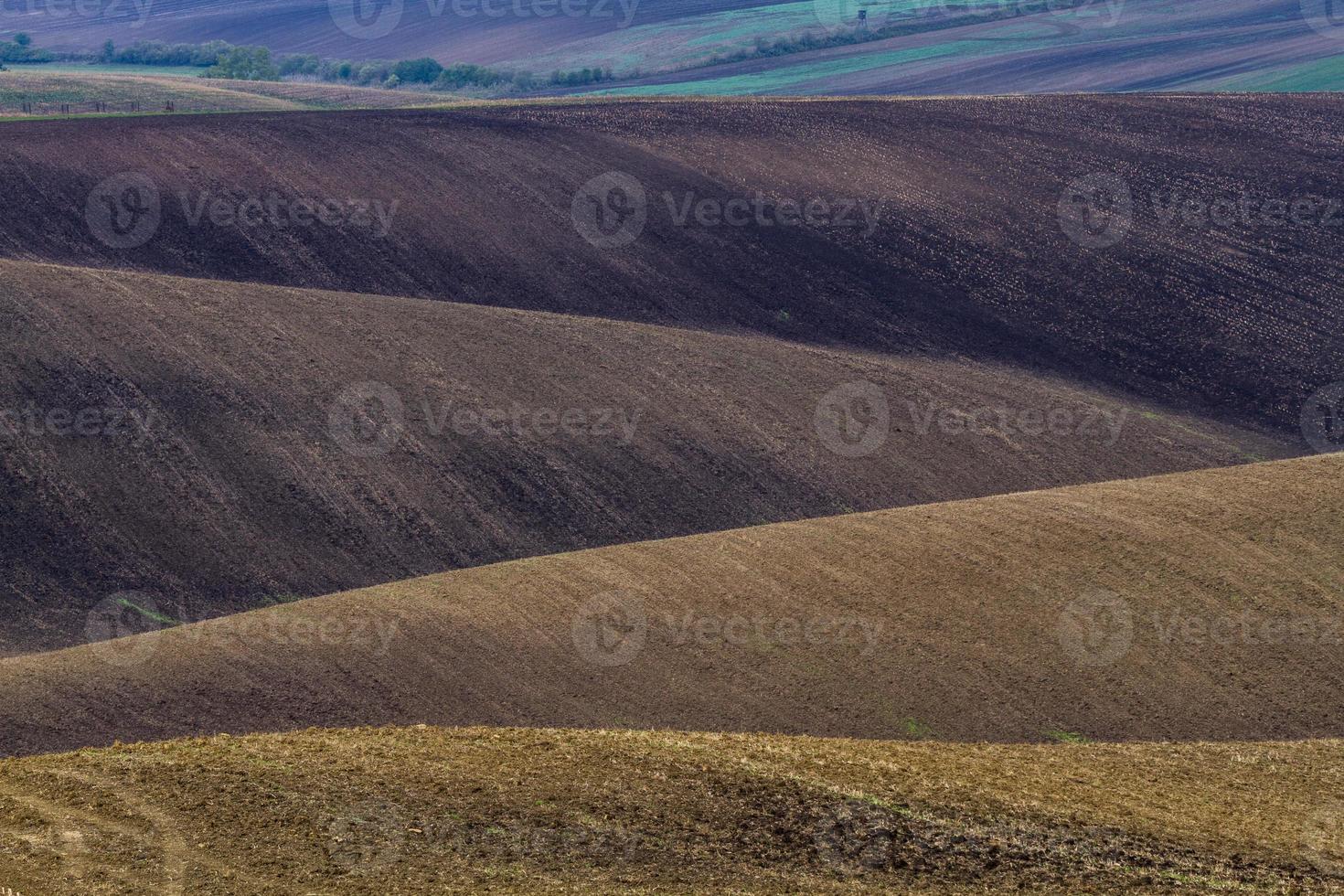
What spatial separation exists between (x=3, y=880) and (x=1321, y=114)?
65946 mm

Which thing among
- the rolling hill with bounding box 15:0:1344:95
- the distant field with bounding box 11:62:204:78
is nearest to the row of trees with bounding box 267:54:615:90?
the rolling hill with bounding box 15:0:1344:95

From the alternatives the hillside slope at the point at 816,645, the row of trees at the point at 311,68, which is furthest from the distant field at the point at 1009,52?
the hillside slope at the point at 816,645

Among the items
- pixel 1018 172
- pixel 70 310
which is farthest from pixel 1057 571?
pixel 1018 172

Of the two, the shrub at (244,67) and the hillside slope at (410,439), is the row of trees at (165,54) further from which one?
the hillside slope at (410,439)

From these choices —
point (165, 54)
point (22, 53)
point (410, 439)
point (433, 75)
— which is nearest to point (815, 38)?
point (433, 75)

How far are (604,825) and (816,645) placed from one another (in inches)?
422

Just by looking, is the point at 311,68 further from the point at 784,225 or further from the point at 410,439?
the point at 410,439

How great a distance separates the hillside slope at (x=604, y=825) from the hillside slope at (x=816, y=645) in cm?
559

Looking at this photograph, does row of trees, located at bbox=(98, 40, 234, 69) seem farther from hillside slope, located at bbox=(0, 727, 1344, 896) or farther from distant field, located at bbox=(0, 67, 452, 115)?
hillside slope, located at bbox=(0, 727, 1344, 896)

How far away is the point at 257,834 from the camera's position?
13664 mm

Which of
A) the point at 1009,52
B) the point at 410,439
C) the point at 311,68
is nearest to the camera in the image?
the point at 410,439

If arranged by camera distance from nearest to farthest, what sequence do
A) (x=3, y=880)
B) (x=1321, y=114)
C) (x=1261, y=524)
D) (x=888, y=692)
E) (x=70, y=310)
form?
(x=3, y=880) < (x=888, y=692) < (x=1261, y=524) < (x=70, y=310) < (x=1321, y=114)

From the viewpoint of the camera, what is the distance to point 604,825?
46.8 feet

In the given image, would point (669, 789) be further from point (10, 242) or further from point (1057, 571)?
point (10, 242)
